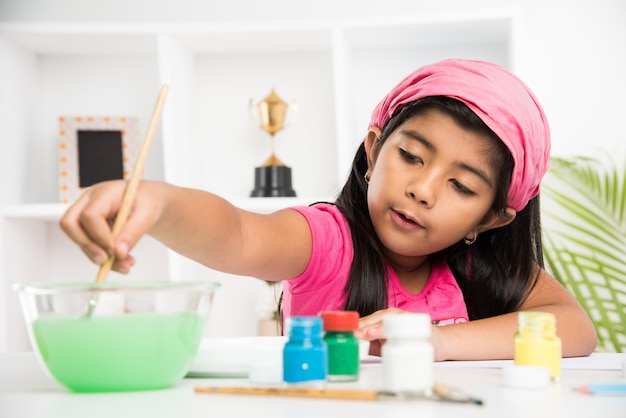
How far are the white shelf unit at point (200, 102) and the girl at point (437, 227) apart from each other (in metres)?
1.22

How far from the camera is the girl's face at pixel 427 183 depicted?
1.30 meters

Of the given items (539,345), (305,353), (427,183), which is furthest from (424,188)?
(305,353)

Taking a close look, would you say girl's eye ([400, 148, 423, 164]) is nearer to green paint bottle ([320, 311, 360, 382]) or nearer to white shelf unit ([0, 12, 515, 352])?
green paint bottle ([320, 311, 360, 382])

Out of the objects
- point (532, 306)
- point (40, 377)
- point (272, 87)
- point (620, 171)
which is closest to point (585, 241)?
point (620, 171)

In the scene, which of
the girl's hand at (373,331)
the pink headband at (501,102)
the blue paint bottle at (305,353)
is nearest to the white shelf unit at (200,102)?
the pink headband at (501,102)

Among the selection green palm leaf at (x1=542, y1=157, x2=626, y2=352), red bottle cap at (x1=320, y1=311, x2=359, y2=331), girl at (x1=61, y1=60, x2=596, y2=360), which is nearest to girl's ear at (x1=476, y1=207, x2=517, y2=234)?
girl at (x1=61, y1=60, x2=596, y2=360)

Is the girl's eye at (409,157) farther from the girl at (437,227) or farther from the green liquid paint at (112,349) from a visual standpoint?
the green liquid paint at (112,349)

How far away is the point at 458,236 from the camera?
143cm

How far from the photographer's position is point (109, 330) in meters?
0.69

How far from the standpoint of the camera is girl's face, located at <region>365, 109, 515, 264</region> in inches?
51.1

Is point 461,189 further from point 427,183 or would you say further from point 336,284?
point 336,284

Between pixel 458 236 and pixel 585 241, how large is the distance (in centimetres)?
149

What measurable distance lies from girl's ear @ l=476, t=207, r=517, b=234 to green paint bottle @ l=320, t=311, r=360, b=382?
755 mm

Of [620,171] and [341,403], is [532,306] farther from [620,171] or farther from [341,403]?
[620,171]
